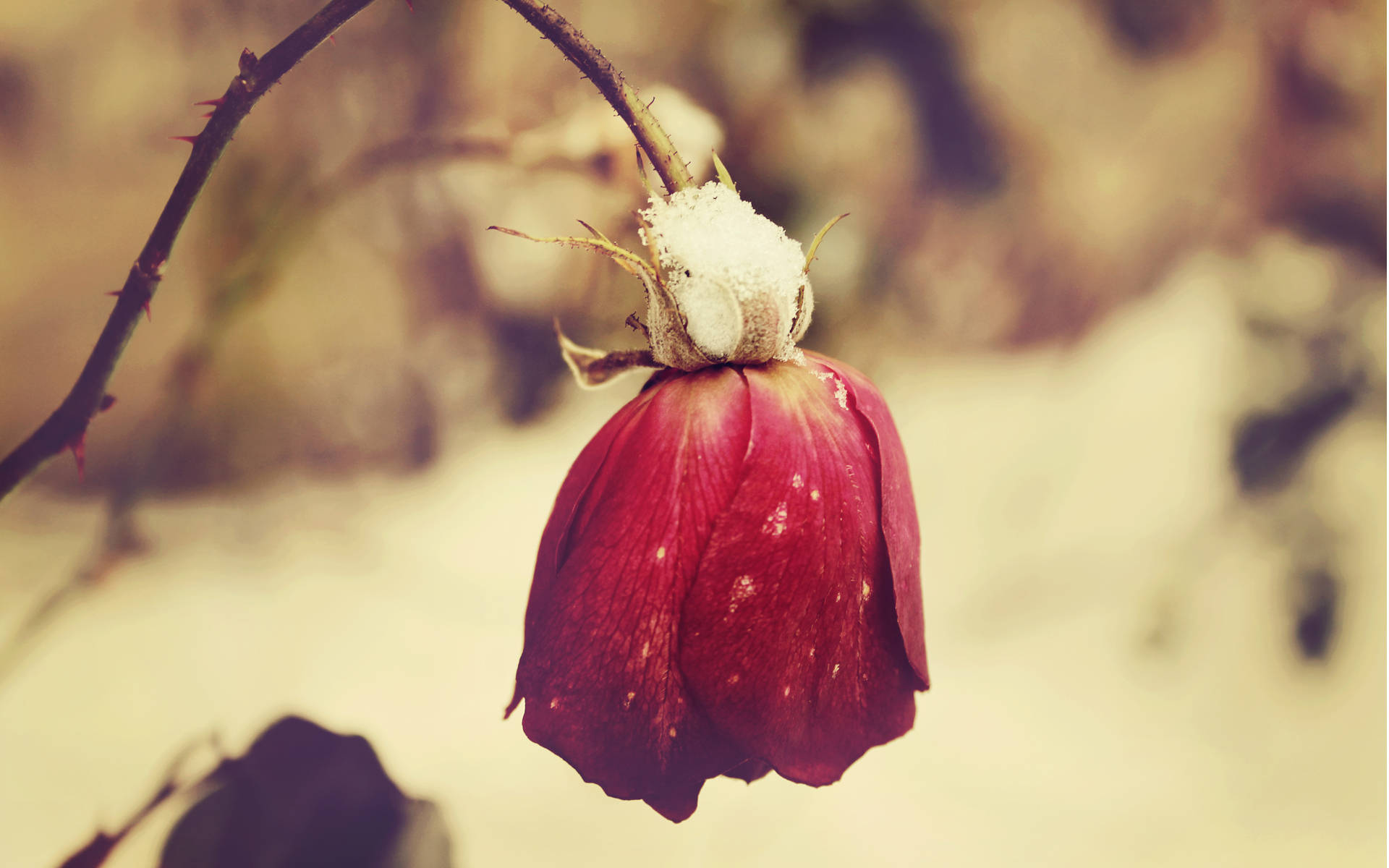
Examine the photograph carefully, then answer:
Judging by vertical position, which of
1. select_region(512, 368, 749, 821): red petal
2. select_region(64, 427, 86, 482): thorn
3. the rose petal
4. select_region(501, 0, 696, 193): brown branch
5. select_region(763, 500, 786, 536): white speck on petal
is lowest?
the rose petal

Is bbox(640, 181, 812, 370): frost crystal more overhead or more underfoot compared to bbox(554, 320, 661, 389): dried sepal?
more overhead

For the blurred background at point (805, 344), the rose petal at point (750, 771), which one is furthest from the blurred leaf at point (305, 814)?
the rose petal at point (750, 771)

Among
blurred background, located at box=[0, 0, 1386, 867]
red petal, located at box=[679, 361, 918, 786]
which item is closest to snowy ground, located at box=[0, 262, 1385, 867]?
blurred background, located at box=[0, 0, 1386, 867]

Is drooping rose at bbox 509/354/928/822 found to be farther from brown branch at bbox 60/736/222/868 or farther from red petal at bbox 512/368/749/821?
brown branch at bbox 60/736/222/868

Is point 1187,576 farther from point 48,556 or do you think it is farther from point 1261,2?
point 48,556

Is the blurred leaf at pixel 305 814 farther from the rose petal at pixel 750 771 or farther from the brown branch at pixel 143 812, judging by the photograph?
the rose petal at pixel 750 771

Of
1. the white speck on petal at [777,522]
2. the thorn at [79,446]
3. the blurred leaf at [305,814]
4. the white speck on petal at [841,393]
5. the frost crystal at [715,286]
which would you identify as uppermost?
the frost crystal at [715,286]

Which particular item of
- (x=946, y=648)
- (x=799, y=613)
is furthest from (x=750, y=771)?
(x=946, y=648)

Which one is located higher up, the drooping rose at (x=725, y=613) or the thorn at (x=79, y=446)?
the drooping rose at (x=725, y=613)
